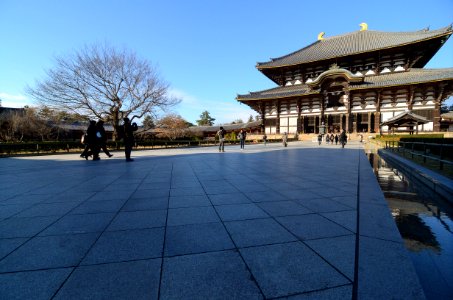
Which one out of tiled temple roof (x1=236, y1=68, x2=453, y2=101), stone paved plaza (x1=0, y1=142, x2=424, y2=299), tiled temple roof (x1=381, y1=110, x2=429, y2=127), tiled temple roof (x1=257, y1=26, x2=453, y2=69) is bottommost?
stone paved plaza (x1=0, y1=142, x2=424, y2=299)

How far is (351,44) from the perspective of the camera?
3228 cm

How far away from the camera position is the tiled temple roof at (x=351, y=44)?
26.3 m

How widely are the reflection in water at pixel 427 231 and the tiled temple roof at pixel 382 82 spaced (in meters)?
24.5

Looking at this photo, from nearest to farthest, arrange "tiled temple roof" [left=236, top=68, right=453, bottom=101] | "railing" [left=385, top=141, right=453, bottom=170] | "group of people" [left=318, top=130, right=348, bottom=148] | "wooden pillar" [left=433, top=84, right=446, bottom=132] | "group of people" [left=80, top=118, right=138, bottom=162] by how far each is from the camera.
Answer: "railing" [left=385, top=141, right=453, bottom=170] → "group of people" [left=80, top=118, right=138, bottom=162] → "group of people" [left=318, top=130, right=348, bottom=148] → "tiled temple roof" [left=236, top=68, right=453, bottom=101] → "wooden pillar" [left=433, top=84, right=446, bottom=132]

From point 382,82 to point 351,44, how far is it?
Result: 10235mm

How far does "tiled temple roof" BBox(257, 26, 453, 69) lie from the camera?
26297 mm

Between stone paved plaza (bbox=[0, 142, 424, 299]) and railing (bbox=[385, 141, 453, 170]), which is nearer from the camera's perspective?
stone paved plaza (bbox=[0, 142, 424, 299])

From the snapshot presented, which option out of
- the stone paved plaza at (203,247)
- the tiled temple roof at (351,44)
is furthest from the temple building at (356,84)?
the stone paved plaza at (203,247)

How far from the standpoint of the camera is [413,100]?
81.1ft

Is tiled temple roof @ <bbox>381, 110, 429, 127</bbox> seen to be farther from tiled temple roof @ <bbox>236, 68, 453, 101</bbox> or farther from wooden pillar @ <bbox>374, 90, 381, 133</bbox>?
wooden pillar @ <bbox>374, 90, 381, 133</bbox>

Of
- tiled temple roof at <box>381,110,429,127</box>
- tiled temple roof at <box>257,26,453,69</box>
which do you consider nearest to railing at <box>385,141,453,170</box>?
tiled temple roof at <box>381,110,429,127</box>

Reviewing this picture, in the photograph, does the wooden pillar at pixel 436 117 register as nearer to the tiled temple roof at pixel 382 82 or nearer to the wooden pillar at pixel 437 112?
the wooden pillar at pixel 437 112

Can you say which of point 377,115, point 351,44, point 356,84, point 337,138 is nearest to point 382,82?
point 356,84

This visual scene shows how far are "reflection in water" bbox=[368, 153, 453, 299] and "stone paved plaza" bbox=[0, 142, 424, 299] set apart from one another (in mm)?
191
